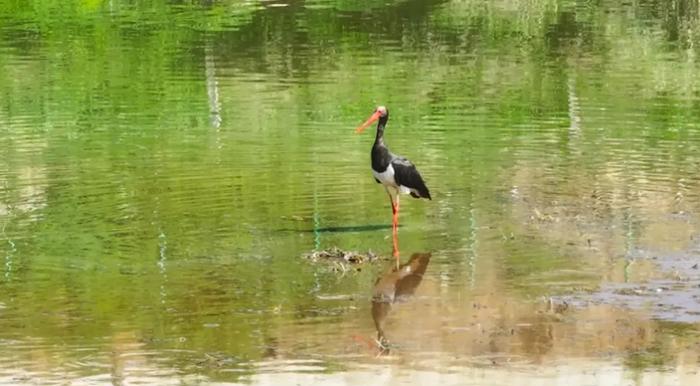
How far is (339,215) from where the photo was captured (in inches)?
754

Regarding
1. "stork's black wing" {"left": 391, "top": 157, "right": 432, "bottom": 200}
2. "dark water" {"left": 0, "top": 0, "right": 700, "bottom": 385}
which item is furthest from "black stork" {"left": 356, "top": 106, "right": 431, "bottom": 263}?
"dark water" {"left": 0, "top": 0, "right": 700, "bottom": 385}

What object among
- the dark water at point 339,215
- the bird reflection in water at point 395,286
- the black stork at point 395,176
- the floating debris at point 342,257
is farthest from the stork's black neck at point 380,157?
the floating debris at point 342,257

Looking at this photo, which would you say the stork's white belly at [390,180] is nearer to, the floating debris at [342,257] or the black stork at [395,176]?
the black stork at [395,176]

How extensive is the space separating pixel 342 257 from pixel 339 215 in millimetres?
2545

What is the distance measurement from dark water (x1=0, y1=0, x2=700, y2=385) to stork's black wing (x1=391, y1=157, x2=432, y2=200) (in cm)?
45

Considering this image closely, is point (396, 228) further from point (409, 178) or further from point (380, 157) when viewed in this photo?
point (380, 157)

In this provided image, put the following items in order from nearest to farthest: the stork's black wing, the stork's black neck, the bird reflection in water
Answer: the bird reflection in water → the stork's black wing → the stork's black neck

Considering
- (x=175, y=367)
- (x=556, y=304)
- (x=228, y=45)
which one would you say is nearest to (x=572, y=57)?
(x=228, y=45)

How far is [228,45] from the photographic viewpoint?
39.9 meters

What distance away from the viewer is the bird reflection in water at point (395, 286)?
14.5 metres

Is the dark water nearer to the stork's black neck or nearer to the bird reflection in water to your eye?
the bird reflection in water

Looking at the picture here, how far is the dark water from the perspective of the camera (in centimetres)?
1322

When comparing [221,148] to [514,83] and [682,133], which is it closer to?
[682,133]

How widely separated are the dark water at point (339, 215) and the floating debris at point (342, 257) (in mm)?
162
